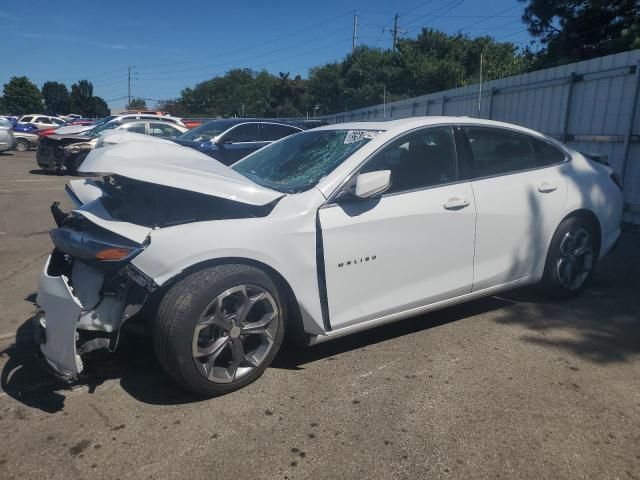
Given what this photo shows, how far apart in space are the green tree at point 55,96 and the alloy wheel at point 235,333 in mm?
113820

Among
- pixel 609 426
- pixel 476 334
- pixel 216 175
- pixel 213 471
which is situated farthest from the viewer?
pixel 476 334

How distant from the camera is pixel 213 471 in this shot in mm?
2393

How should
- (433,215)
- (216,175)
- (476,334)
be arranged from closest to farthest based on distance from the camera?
(216,175) → (433,215) → (476,334)

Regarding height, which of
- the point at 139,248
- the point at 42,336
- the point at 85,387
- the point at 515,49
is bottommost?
the point at 85,387

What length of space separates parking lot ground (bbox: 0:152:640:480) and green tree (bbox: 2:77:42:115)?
9950cm

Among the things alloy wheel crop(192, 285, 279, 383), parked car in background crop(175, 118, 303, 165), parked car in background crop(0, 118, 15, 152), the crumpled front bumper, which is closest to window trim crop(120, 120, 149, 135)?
parked car in background crop(175, 118, 303, 165)

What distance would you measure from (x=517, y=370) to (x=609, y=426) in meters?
0.67

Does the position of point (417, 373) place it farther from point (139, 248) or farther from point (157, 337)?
point (139, 248)

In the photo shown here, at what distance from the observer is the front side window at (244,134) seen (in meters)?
10.3

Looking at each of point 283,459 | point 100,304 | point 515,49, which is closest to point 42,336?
point 100,304

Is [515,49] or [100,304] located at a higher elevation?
[515,49]

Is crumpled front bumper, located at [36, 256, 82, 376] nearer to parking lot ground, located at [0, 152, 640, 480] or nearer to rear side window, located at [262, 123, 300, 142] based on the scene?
parking lot ground, located at [0, 152, 640, 480]

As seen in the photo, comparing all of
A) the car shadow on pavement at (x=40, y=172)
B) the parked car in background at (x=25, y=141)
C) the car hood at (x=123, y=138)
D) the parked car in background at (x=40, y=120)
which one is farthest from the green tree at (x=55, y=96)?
the car hood at (x=123, y=138)

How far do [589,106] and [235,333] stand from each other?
7.26 metres
